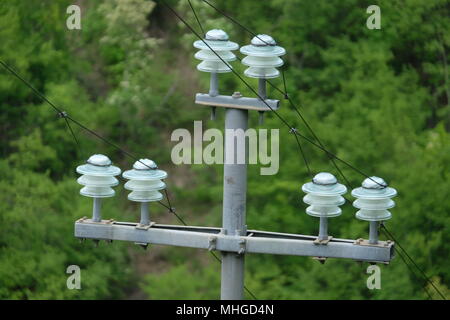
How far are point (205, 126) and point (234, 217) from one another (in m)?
24.0

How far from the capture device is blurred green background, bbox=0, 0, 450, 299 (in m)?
40.2

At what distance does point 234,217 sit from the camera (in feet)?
66.5

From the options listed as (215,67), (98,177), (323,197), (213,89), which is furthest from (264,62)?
(98,177)

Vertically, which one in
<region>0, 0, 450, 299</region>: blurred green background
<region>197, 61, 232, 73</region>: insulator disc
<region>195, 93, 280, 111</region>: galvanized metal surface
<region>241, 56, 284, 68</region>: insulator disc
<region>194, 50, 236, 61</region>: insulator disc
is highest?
<region>194, 50, 236, 61</region>: insulator disc

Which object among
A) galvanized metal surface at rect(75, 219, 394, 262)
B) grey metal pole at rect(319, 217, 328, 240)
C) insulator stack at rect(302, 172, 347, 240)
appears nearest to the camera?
galvanized metal surface at rect(75, 219, 394, 262)

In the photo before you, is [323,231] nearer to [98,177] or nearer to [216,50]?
[216,50]

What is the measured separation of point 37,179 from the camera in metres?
41.7

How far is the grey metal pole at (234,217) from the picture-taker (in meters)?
20.2

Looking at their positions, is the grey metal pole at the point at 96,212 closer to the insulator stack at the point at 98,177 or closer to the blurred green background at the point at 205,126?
the insulator stack at the point at 98,177

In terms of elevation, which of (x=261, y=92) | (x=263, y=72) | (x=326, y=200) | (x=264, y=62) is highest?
(x=264, y=62)

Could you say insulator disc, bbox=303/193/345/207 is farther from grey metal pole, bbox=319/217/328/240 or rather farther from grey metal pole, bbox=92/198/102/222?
grey metal pole, bbox=92/198/102/222

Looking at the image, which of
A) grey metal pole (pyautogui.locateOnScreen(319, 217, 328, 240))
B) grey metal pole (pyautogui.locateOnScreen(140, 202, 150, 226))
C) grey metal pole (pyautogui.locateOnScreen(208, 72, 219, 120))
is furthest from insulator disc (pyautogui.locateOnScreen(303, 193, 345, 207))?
grey metal pole (pyautogui.locateOnScreen(140, 202, 150, 226))

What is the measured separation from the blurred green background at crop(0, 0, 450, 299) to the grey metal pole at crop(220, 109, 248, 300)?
1865 cm

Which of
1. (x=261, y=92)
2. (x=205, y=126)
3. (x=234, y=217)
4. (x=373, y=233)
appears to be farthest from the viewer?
(x=205, y=126)
